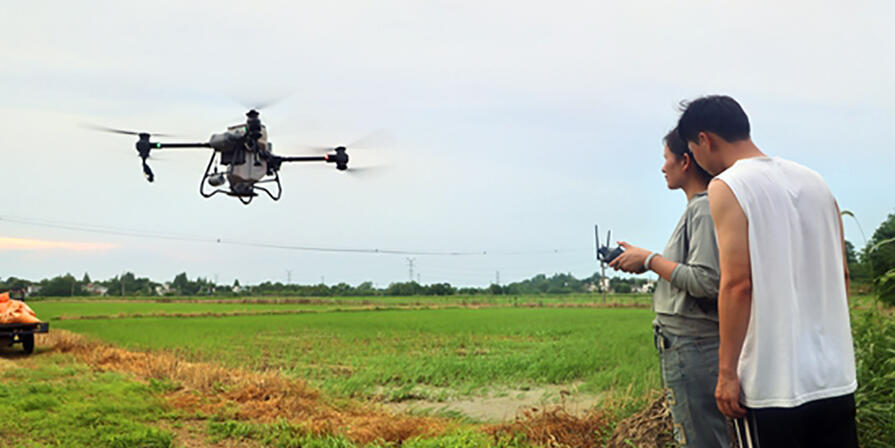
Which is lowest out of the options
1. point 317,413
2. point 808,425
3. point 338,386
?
point 338,386

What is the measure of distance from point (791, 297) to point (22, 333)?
12781 millimetres

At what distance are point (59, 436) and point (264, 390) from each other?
1885 mm

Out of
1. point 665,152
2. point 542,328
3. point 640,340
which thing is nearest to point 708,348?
point 665,152

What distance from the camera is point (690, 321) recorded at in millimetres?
1771

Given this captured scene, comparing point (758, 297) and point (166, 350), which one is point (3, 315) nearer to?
point (166, 350)

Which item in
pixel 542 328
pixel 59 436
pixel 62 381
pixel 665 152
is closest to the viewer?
pixel 665 152

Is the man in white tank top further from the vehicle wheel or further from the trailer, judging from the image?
the vehicle wheel

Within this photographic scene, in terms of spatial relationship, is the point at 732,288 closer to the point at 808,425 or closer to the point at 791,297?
A: the point at 791,297

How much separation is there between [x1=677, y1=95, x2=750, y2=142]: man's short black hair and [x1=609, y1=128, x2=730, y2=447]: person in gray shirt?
0.97ft

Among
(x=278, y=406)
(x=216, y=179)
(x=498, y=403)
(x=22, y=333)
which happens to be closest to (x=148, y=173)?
(x=216, y=179)

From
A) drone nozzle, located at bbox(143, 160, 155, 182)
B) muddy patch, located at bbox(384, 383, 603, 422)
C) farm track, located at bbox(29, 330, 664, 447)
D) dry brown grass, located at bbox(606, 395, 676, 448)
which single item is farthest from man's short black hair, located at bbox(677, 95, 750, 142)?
drone nozzle, located at bbox(143, 160, 155, 182)

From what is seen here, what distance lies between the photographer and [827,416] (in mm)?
1362

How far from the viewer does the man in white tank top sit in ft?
4.39

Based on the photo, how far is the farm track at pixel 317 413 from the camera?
3.82 m
